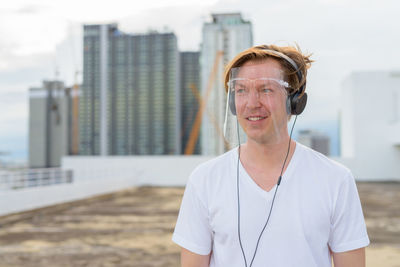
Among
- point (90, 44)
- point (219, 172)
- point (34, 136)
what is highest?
point (90, 44)

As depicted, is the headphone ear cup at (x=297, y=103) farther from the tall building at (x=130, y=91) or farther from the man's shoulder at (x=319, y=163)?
the tall building at (x=130, y=91)

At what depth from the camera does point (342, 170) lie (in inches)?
45.6

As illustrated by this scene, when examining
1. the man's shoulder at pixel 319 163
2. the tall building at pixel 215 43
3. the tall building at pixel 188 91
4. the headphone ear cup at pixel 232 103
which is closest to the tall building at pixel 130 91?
the tall building at pixel 188 91

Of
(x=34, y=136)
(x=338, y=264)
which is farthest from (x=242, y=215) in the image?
(x=34, y=136)

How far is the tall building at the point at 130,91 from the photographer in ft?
197

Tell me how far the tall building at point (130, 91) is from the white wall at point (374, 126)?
132ft

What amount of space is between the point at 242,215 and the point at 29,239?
602cm

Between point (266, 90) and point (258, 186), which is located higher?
point (266, 90)

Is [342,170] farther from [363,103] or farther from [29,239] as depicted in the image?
[363,103]

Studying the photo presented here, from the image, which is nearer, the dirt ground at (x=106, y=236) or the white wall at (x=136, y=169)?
the dirt ground at (x=106, y=236)

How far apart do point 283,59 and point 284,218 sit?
1.54 ft

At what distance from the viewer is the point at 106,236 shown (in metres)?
6.43

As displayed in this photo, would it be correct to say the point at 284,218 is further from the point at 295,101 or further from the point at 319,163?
the point at 295,101

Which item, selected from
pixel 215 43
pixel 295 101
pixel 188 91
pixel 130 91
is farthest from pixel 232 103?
pixel 188 91
